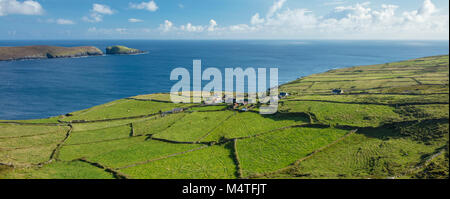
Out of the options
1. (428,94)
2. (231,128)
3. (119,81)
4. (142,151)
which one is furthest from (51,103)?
(428,94)

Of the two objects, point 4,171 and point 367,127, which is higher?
point 367,127

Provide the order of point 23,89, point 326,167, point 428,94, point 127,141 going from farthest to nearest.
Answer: point 23,89, point 428,94, point 127,141, point 326,167

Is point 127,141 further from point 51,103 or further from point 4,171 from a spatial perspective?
point 51,103

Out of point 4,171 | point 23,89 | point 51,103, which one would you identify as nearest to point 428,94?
point 4,171

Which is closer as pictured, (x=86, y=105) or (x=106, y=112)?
(x=106, y=112)

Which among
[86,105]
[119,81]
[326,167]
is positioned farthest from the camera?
[119,81]

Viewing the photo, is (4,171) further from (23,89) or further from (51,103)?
(23,89)

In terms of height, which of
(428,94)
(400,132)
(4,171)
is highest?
(428,94)
